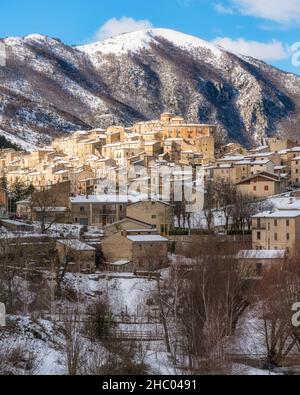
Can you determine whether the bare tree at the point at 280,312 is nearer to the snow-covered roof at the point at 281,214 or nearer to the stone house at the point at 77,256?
the snow-covered roof at the point at 281,214

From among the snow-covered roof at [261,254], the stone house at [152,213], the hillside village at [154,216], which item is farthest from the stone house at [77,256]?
the stone house at [152,213]

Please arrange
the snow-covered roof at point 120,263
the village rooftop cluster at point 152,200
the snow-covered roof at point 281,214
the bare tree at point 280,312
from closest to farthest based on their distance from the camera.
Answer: the bare tree at point 280,312
the snow-covered roof at point 120,263
the village rooftop cluster at point 152,200
the snow-covered roof at point 281,214

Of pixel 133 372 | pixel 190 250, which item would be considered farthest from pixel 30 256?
pixel 133 372

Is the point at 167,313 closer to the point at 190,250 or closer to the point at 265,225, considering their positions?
the point at 190,250

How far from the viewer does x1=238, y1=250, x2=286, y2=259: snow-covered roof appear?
3716 cm

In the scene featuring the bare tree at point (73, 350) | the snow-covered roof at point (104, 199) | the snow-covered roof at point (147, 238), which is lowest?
the bare tree at point (73, 350)

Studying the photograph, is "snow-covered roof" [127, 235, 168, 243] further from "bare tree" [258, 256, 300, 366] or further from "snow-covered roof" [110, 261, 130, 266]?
"bare tree" [258, 256, 300, 366]

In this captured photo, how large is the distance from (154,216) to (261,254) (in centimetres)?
974

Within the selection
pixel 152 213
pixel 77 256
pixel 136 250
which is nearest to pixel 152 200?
pixel 152 213

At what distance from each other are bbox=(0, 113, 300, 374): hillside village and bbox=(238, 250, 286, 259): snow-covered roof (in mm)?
85

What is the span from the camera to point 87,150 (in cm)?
8956

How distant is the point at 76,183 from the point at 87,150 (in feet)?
79.1

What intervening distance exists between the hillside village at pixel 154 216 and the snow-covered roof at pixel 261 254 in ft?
0.28

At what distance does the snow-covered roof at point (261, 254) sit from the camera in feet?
122
